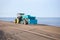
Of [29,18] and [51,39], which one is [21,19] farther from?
[51,39]

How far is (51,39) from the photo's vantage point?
22.4 ft

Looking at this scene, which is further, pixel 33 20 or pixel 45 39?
pixel 33 20

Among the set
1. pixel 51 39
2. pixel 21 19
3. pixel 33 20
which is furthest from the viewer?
pixel 21 19

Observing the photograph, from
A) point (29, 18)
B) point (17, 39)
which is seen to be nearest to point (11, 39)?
point (17, 39)

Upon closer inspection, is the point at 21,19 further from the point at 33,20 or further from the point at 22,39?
the point at 22,39

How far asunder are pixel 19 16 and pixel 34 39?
9.63m

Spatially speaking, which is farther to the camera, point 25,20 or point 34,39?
point 25,20

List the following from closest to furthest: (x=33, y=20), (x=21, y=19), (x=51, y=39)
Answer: (x=51, y=39), (x=33, y=20), (x=21, y=19)

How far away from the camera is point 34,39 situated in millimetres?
6988

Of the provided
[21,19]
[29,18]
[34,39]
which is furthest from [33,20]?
[34,39]

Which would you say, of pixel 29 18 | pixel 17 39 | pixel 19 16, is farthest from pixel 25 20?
pixel 17 39

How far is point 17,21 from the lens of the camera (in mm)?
16625

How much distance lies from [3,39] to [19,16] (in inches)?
378

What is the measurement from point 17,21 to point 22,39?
9768 mm
